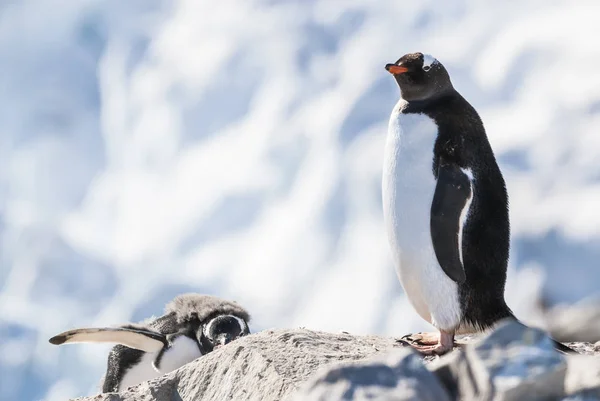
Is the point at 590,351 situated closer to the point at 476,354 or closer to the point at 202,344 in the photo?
the point at 476,354

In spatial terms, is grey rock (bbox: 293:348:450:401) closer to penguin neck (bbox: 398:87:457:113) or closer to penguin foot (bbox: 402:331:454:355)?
penguin foot (bbox: 402:331:454:355)

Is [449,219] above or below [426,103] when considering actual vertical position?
below

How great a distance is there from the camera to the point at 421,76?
490 cm

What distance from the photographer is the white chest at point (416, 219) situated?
4.61 metres

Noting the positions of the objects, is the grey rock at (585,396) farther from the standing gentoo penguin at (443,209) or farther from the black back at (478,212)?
the black back at (478,212)

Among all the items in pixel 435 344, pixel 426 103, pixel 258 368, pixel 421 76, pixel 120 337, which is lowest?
pixel 258 368

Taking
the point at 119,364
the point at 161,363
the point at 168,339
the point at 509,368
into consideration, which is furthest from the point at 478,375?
the point at 119,364

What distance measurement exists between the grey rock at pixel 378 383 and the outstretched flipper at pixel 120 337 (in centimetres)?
333

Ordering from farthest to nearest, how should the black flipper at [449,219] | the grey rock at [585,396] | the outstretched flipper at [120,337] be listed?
1. the outstretched flipper at [120,337]
2. the black flipper at [449,219]
3. the grey rock at [585,396]

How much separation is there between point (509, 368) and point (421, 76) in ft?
8.94

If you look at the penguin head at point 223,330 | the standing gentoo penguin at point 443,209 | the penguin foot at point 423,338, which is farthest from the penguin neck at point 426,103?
the penguin head at point 223,330

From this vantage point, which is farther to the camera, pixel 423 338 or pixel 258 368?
pixel 423 338

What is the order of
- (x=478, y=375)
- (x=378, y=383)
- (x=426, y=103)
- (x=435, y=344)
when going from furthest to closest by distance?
(x=426, y=103) < (x=435, y=344) < (x=478, y=375) < (x=378, y=383)

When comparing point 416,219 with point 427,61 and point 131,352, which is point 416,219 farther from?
point 131,352
